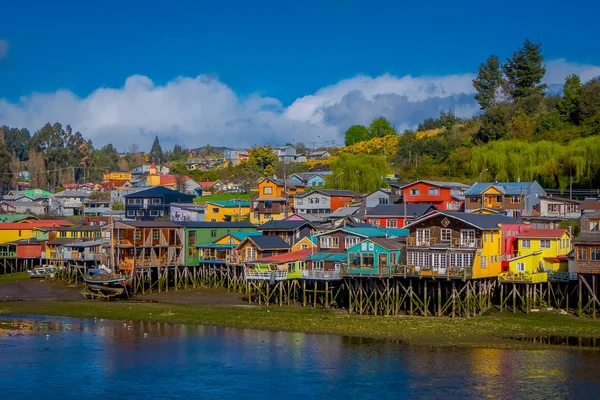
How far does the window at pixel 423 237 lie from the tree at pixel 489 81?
87.2m

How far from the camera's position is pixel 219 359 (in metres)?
45.1

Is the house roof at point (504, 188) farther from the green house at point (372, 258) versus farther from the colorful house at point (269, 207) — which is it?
the green house at point (372, 258)

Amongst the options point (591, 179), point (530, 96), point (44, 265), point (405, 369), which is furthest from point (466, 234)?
point (530, 96)

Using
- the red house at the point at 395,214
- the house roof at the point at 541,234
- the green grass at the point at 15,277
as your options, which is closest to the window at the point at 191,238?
the red house at the point at 395,214

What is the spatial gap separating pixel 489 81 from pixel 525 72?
761 cm

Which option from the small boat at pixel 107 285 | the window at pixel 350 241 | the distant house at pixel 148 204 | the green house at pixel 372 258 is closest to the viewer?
the green house at pixel 372 258

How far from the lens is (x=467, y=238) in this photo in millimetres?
56469

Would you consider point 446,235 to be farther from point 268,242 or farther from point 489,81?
point 489,81

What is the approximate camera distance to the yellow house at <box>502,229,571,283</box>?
192 ft

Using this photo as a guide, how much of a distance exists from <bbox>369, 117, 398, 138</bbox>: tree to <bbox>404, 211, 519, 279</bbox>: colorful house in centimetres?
12257

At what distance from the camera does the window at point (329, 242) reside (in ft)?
217

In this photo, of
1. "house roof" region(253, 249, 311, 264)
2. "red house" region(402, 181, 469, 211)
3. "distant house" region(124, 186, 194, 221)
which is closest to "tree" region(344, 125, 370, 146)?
"distant house" region(124, 186, 194, 221)

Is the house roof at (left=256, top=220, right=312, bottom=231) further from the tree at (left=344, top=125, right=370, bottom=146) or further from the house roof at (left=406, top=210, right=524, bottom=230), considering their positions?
the tree at (left=344, top=125, right=370, bottom=146)

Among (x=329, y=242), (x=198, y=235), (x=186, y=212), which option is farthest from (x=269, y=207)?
(x=329, y=242)
